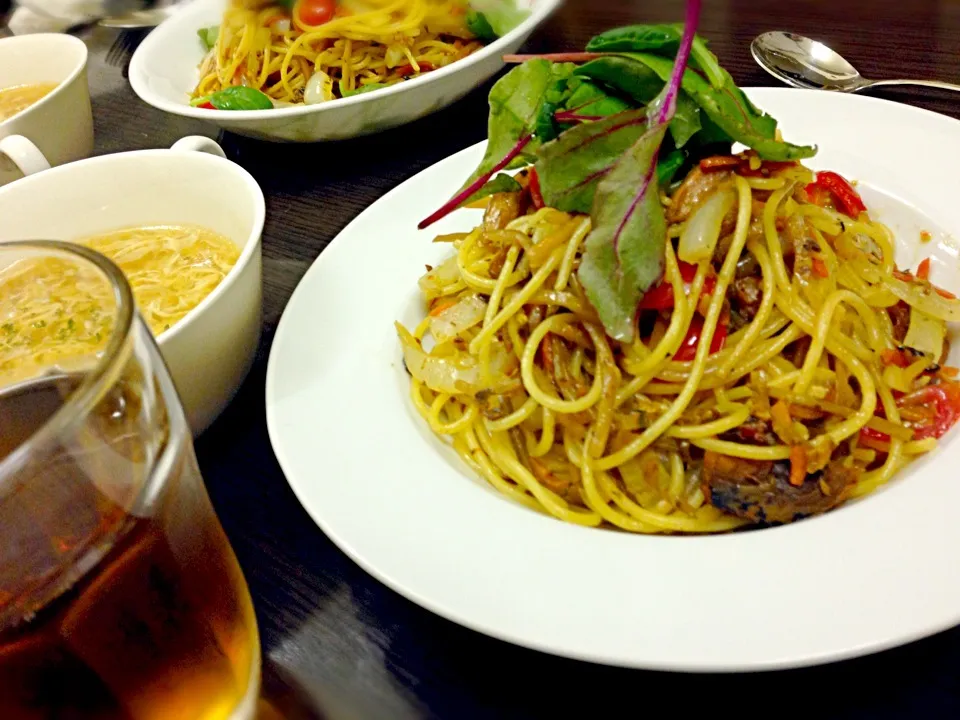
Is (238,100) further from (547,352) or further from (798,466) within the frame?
(798,466)

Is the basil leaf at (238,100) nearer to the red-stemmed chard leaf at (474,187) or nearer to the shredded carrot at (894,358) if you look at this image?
the red-stemmed chard leaf at (474,187)

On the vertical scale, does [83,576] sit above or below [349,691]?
above

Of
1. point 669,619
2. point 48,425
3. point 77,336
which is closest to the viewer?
point 48,425

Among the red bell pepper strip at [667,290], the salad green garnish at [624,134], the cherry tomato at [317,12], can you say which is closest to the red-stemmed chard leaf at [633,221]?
the salad green garnish at [624,134]

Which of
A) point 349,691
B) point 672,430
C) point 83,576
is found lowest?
point 349,691

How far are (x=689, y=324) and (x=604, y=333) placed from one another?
184 millimetres

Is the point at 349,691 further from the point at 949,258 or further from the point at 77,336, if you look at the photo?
the point at 949,258

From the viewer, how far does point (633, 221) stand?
4.83ft

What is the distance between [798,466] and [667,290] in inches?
17.5

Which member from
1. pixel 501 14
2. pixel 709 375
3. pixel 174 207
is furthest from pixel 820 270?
pixel 501 14

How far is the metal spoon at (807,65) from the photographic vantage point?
263 centimetres

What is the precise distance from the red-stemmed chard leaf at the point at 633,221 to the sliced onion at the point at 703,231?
0.40 feet

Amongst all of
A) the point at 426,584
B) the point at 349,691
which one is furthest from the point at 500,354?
the point at 349,691

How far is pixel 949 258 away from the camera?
6.21 ft
